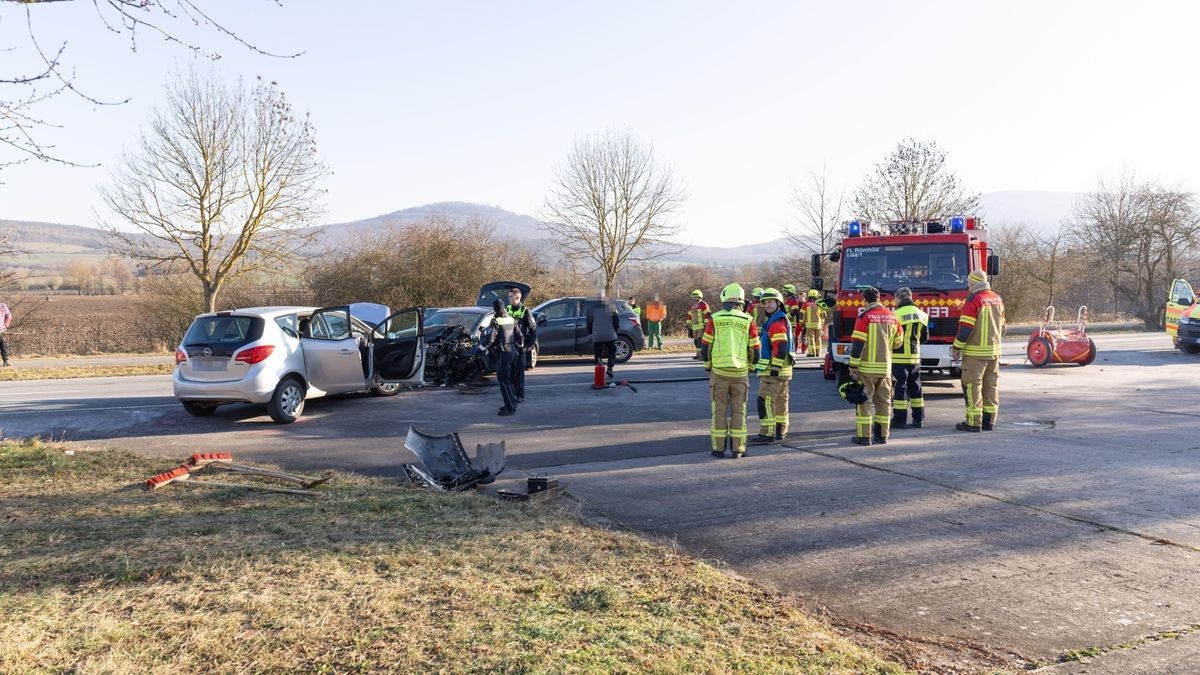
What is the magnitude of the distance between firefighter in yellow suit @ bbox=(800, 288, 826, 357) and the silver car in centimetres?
1164

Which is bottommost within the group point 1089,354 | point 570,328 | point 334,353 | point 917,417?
point 917,417

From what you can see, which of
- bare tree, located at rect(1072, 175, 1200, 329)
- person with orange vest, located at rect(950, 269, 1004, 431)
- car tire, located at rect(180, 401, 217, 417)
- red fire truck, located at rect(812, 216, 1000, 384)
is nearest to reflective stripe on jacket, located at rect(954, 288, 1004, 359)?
person with orange vest, located at rect(950, 269, 1004, 431)

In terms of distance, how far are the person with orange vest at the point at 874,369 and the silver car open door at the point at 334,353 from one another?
7.05 metres

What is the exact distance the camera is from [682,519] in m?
6.17

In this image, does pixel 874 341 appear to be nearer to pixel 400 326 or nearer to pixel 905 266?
pixel 905 266

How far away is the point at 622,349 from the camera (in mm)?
19859

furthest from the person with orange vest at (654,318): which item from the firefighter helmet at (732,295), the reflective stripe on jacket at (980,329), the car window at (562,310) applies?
the firefighter helmet at (732,295)

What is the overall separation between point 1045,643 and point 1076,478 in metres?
4.08

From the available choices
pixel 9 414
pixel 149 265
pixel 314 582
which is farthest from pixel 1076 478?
pixel 149 265

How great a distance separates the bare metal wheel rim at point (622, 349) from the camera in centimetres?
1977

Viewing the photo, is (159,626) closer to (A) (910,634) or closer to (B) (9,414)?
(A) (910,634)

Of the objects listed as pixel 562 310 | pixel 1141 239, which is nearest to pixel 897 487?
pixel 562 310

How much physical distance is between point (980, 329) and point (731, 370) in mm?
3633

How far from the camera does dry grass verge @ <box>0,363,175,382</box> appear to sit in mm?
18344
